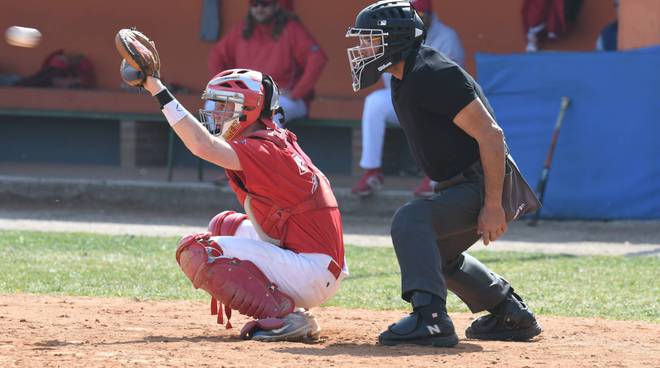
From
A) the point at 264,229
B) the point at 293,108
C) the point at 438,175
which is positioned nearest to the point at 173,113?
the point at 264,229

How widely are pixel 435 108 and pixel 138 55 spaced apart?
122cm

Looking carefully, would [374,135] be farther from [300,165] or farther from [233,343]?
[233,343]

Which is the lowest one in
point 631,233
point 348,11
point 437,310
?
point 631,233

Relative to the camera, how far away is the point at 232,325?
6066 millimetres

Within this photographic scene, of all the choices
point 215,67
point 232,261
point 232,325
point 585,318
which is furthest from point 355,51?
point 215,67

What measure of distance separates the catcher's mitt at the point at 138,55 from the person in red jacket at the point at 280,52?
6.48m

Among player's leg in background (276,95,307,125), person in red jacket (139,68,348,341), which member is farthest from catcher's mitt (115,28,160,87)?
player's leg in background (276,95,307,125)

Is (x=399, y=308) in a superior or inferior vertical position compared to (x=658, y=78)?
inferior

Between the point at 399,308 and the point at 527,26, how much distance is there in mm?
5981

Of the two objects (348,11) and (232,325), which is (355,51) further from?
(348,11)

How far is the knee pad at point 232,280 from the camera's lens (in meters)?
5.38

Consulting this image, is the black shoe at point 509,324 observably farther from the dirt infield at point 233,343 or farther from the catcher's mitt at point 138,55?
the catcher's mitt at point 138,55

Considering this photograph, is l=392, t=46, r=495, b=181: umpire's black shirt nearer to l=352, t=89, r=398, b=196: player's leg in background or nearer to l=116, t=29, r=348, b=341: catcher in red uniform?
l=116, t=29, r=348, b=341: catcher in red uniform

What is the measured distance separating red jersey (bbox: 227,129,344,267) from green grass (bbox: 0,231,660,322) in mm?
1422
